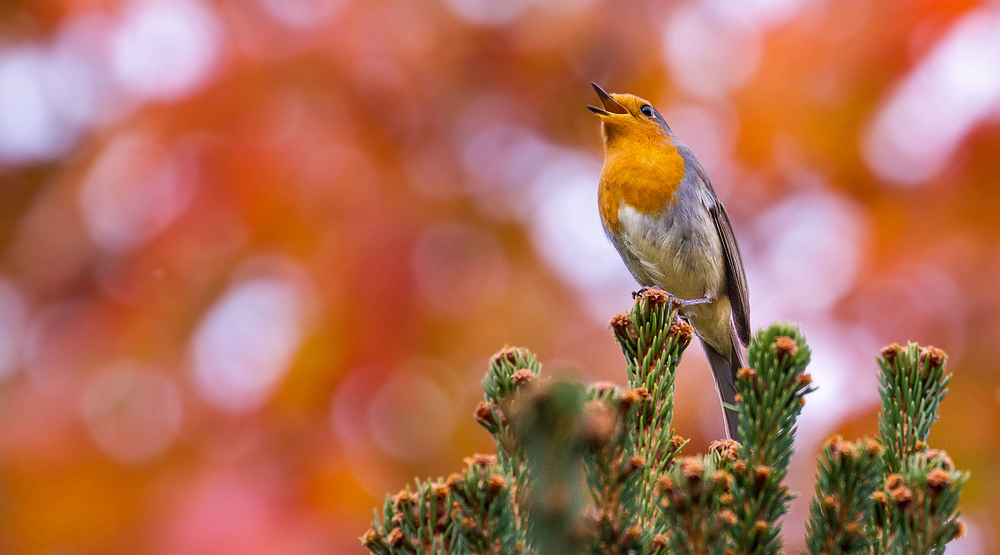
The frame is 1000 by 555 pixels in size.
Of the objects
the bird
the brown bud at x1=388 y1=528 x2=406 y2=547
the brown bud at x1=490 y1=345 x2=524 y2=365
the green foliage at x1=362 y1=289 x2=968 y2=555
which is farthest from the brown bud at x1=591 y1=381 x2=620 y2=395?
the bird

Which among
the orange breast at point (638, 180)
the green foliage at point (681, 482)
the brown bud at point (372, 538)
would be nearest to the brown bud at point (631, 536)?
the green foliage at point (681, 482)

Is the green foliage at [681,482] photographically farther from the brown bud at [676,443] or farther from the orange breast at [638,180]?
the orange breast at [638,180]

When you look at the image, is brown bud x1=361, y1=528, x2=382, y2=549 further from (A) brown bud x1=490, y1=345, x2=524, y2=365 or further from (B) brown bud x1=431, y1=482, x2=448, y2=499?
(A) brown bud x1=490, y1=345, x2=524, y2=365

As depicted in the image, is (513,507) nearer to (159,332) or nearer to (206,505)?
(206,505)

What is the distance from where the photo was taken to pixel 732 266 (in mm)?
3504

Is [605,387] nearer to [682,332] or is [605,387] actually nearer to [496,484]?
[496,484]

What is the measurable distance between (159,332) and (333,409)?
2.77ft

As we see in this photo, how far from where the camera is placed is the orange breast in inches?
122

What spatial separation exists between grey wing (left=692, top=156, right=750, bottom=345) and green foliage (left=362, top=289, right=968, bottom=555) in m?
2.16

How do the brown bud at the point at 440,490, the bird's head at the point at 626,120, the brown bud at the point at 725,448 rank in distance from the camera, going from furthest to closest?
the bird's head at the point at 626,120 < the brown bud at the point at 725,448 < the brown bud at the point at 440,490

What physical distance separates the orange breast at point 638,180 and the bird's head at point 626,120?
52 mm

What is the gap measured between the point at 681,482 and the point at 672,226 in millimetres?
2173

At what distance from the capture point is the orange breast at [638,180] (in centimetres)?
309

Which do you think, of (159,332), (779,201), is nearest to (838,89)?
(779,201)
